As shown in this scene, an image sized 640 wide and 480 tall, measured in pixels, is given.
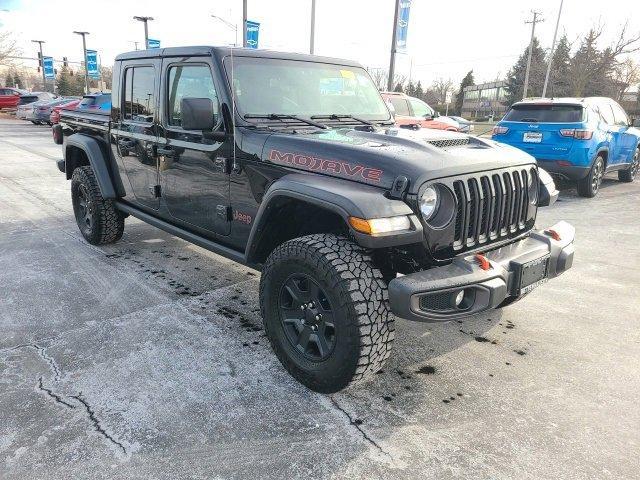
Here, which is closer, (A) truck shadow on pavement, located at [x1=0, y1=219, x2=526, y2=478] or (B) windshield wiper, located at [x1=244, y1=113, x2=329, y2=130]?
(A) truck shadow on pavement, located at [x1=0, y1=219, x2=526, y2=478]

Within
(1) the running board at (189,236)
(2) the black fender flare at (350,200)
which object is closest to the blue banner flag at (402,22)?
(1) the running board at (189,236)

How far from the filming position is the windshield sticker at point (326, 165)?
267 centimetres

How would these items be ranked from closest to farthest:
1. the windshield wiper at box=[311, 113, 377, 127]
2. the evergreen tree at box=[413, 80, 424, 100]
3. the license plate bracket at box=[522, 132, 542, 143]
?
the windshield wiper at box=[311, 113, 377, 127] → the license plate bracket at box=[522, 132, 542, 143] → the evergreen tree at box=[413, 80, 424, 100]

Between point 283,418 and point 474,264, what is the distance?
129 centimetres

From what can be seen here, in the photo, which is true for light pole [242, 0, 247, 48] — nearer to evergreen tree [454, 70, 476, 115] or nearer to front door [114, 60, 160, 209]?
front door [114, 60, 160, 209]

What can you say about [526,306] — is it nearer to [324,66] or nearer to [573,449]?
[573,449]

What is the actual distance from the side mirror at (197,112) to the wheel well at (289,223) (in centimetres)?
74

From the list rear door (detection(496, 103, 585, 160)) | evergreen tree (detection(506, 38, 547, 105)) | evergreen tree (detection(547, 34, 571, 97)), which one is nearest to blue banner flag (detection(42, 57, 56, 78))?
evergreen tree (detection(547, 34, 571, 97))

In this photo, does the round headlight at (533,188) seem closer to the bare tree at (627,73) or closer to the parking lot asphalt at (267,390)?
the parking lot asphalt at (267,390)

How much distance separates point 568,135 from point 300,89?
245 inches

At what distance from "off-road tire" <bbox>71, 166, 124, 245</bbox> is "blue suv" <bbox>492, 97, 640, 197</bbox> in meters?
6.78

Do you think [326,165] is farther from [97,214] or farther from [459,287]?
[97,214]

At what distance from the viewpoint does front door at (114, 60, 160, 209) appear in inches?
164

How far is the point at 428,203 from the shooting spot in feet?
8.64
